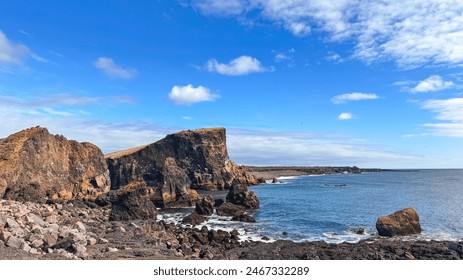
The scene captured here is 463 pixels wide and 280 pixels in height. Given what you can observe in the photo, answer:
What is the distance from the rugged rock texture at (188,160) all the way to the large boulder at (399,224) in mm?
57923

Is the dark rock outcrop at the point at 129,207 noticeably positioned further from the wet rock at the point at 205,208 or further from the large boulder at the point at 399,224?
the large boulder at the point at 399,224

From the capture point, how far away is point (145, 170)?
90.0m

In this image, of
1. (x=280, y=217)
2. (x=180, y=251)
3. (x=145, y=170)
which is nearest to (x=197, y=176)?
(x=145, y=170)

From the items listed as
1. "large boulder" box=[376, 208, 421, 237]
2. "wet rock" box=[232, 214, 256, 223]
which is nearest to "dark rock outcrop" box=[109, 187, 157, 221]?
"wet rock" box=[232, 214, 256, 223]

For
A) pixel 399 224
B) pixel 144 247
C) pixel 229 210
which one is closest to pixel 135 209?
pixel 229 210

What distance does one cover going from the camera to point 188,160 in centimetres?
9731

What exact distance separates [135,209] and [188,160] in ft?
199

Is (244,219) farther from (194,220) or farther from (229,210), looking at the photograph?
(229,210)

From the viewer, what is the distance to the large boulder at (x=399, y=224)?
31016 millimetres

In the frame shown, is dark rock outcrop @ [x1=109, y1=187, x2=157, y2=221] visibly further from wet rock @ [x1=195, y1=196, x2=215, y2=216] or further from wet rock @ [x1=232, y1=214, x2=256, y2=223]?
wet rock @ [x1=232, y1=214, x2=256, y2=223]

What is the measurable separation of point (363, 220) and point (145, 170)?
2394 inches

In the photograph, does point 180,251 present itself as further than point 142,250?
Yes

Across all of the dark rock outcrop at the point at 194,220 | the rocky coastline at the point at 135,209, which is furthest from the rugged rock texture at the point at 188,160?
the dark rock outcrop at the point at 194,220
